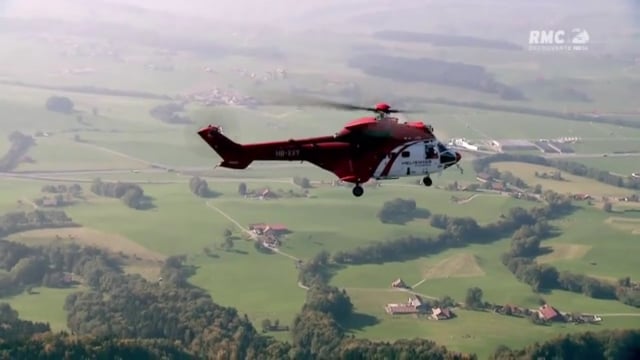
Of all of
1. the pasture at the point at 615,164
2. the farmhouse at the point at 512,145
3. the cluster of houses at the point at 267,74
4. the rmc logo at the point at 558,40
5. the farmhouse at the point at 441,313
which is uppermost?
A: the rmc logo at the point at 558,40

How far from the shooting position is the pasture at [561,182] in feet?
142

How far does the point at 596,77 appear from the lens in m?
63.0

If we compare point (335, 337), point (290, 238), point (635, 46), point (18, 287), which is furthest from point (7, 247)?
point (635, 46)

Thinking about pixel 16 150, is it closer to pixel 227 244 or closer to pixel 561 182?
pixel 227 244

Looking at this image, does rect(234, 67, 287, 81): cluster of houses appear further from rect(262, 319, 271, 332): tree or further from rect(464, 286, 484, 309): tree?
rect(262, 319, 271, 332): tree

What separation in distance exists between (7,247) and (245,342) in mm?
12399

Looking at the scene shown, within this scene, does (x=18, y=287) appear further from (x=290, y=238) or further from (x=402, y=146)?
(x=402, y=146)

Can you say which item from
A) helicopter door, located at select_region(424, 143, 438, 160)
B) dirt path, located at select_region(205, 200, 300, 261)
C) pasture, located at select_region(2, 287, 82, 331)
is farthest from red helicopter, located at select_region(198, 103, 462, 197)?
dirt path, located at select_region(205, 200, 300, 261)

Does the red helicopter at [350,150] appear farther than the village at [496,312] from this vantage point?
No

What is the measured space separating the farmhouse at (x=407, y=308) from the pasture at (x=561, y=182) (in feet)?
55.0

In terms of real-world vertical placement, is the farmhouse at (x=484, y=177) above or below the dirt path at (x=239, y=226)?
above

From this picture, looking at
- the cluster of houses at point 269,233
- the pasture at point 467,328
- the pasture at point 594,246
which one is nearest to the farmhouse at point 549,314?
the pasture at point 467,328

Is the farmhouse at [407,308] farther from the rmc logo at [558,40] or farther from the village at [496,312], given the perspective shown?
the rmc logo at [558,40]

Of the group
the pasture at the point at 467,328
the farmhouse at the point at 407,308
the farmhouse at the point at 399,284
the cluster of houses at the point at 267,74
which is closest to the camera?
the pasture at the point at 467,328
